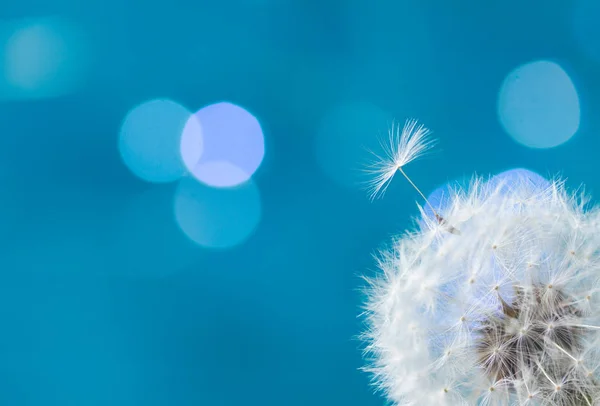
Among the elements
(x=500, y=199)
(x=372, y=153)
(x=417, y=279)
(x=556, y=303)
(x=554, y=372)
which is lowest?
(x=554, y=372)

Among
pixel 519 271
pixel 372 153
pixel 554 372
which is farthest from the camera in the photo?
pixel 372 153

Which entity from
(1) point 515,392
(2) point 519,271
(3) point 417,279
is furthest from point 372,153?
(1) point 515,392

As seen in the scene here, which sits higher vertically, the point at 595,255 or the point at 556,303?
the point at 595,255

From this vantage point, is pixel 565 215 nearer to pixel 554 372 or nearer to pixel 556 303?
pixel 556 303

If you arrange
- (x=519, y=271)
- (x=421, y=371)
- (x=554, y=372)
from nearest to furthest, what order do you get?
(x=554, y=372) < (x=519, y=271) < (x=421, y=371)

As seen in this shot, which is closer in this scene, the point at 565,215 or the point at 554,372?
the point at 554,372
